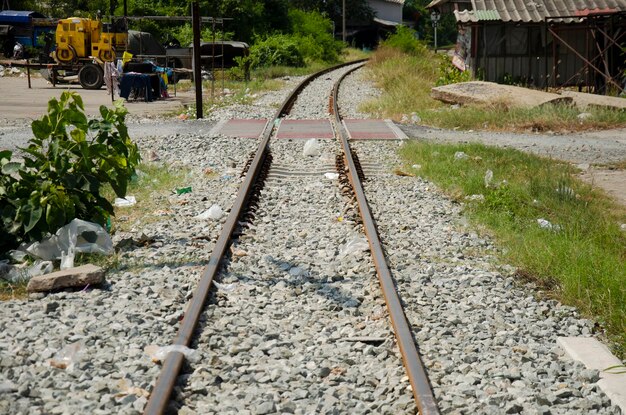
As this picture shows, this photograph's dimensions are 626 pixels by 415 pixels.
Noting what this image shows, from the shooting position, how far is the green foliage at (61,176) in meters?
7.38

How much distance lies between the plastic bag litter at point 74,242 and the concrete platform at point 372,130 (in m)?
8.30

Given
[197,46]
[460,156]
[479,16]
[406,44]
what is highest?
[479,16]

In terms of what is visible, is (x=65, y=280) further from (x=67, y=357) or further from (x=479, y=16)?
(x=479, y=16)

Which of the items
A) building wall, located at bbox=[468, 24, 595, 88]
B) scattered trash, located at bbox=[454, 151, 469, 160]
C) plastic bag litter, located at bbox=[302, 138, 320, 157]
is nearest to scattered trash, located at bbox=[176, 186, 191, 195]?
plastic bag litter, located at bbox=[302, 138, 320, 157]

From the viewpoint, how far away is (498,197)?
9469 mm

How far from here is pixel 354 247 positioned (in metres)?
7.53

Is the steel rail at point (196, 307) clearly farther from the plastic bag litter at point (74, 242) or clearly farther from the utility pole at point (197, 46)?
the utility pole at point (197, 46)

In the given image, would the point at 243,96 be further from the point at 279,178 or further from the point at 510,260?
the point at 510,260

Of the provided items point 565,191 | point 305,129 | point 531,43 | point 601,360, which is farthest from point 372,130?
point 531,43

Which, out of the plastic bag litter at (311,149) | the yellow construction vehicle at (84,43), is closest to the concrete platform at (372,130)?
the plastic bag litter at (311,149)

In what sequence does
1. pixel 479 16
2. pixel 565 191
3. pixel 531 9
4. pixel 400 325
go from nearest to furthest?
pixel 400 325 → pixel 565 191 → pixel 479 16 → pixel 531 9

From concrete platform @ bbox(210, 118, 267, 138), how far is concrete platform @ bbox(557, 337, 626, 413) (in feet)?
34.9

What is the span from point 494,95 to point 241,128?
7164 mm

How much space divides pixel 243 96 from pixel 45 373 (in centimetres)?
2100
